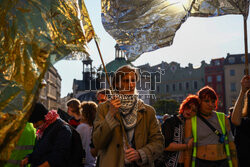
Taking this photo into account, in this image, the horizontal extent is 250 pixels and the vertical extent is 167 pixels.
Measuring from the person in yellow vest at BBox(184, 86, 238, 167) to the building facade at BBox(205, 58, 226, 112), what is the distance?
6492 centimetres

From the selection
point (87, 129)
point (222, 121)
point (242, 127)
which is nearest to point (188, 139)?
point (222, 121)

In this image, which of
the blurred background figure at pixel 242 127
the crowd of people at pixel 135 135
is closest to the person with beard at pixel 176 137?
the crowd of people at pixel 135 135

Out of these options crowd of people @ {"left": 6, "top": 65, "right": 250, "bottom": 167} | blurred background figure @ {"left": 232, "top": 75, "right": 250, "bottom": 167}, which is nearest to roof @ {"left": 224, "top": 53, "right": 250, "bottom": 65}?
blurred background figure @ {"left": 232, "top": 75, "right": 250, "bottom": 167}

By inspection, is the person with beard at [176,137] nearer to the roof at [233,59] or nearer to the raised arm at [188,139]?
the raised arm at [188,139]

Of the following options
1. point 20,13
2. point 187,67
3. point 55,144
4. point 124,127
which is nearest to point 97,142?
point 124,127

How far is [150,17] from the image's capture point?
11.1ft

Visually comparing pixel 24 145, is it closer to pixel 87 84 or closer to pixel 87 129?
pixel 87 129

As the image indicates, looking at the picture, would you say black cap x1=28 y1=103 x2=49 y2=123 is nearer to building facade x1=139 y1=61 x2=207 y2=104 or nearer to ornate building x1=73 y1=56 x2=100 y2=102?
ornate building x1=73 y1=56 x2=100 y2=102

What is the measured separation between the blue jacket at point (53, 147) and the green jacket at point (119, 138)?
71 cm

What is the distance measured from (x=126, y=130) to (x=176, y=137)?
1445 millimetres

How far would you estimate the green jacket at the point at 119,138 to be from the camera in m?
2.79

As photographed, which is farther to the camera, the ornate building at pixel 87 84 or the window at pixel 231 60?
the window at pixel 231 60

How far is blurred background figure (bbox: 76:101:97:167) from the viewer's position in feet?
15.8

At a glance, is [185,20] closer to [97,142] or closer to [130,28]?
[130,28]
